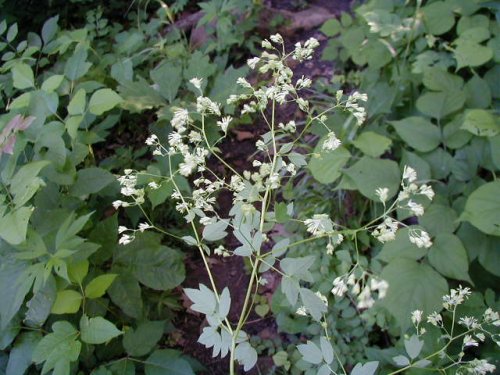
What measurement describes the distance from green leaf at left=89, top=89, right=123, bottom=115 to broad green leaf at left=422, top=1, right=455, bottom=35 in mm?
1793

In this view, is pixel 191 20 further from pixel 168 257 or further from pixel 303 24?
pixel 168 257

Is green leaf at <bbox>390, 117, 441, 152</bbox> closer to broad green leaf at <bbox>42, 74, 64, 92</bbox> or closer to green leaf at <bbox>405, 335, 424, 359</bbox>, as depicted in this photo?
green leaf at <bbox>405, 335, 424, 359</bbox>

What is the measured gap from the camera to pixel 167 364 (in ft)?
6.07

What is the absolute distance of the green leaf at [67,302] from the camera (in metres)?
1.67

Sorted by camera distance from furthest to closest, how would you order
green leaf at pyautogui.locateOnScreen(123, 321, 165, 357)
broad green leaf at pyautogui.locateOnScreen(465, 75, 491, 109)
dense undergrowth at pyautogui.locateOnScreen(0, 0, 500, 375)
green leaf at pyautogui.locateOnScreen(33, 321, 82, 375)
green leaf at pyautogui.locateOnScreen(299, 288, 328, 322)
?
broad green leaf at pyautogui.locateOnScreen(465, 75, 491, 109) < green leaf at pyautogui.locateOnScreen(123, 321, 165, 357) < green leaf at pyautogui.locateOnScreen(33, 321, 82, 375) < dense undergrowth at pyautogui.locateOnScreen(0, 0, 500, 375) < green leaf at pyautogui.locateOnScreen(299, 288, 328, 322)

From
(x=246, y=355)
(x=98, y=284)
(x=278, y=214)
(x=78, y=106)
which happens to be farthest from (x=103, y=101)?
(x=246, y=355)

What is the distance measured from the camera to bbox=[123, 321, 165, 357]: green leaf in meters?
1.86

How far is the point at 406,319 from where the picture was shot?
170 cm

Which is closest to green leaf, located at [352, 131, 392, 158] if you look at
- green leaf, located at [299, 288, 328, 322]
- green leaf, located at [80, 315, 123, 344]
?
green leaf, located at [299, 288, 328, 322]

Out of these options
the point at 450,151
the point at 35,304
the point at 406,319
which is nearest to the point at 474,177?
the point at 450,151

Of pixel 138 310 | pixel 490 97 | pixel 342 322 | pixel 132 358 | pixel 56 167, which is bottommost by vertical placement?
pixel 342 322

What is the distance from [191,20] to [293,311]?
9.13 ft

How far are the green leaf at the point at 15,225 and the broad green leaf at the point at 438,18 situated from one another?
230cm

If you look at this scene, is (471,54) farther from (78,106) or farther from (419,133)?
(78,106)
